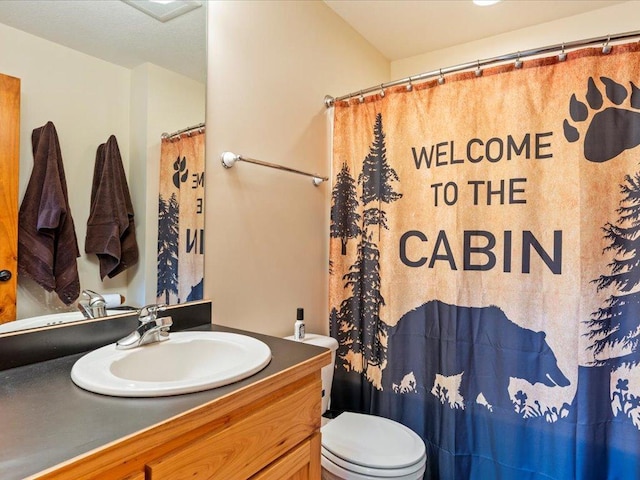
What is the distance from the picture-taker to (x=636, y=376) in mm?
1332

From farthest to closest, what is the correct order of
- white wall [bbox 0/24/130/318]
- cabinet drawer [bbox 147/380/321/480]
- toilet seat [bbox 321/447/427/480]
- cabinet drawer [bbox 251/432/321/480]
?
toilet seat [bbox 321/447/427/480], white wall [bbox 0/24/130/318], cabinet drawer [bbox 251/432/321/480], cabinet drawer [bbox 147/380/321/480]

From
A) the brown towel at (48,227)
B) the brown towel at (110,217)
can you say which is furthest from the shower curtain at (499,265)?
the brown towel at (48,227)

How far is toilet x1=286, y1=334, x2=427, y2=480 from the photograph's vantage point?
4.17ft

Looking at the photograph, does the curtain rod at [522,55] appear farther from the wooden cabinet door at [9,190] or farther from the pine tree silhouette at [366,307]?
the wooden cabinet door at [9,190]

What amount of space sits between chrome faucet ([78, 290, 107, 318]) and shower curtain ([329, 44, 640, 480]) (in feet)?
3.65

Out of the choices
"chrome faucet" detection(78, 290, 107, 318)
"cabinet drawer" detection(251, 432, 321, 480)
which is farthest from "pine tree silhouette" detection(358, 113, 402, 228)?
"chrome faucet" detection(78, 290, 107, 318)

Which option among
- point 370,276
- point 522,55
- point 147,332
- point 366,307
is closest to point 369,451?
point 366,307

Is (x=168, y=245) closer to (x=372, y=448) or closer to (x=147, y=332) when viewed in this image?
(x=147, y=332)

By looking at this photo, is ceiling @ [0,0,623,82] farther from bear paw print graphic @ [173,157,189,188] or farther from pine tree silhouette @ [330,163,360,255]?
pine tree silhouette @ [330,163,360,255]

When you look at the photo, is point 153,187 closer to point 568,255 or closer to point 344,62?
point 344,62

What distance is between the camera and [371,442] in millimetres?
1415

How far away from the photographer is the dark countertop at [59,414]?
0.54 m

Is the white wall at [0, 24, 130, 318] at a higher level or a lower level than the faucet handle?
higher

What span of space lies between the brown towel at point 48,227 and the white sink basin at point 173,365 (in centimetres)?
26
